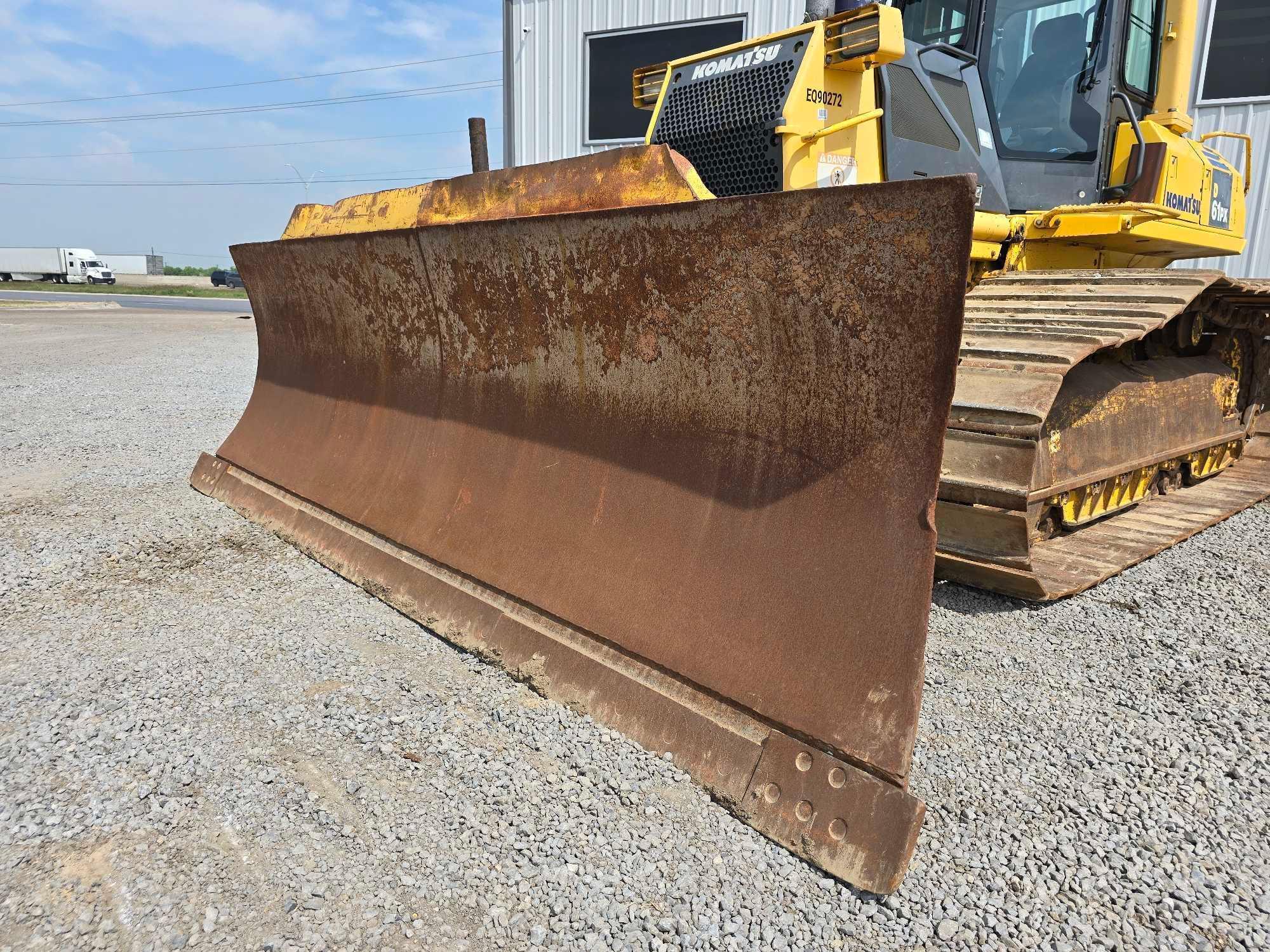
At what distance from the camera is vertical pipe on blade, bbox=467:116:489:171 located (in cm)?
561

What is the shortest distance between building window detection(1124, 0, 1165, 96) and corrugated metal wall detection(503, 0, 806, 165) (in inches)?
267

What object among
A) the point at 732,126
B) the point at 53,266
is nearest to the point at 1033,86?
the point at 732,126

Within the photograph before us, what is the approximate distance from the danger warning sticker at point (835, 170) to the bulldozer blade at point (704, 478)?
126cm

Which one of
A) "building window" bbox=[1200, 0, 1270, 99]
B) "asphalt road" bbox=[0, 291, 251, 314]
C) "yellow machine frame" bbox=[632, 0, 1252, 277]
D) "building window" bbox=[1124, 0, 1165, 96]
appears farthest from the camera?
"asphalt road" bbox=[0, 291, 251, 314]

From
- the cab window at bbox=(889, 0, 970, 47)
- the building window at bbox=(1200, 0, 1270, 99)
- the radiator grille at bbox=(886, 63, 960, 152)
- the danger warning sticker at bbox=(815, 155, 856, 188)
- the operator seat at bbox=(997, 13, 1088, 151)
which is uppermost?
the building window at bbox=(1200, 0, 1270, 99)

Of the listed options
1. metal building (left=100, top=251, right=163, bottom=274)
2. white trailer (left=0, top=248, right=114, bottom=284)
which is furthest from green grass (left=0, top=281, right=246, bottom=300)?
metal building (left=100, top=251, right=163, bottom=274)

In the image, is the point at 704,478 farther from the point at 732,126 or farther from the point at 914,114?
the point at 914,114

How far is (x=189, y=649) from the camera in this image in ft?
8.24

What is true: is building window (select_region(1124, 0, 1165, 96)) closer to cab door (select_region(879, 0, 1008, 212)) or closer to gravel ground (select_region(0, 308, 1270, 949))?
cab door (select_region(879, 0, 1008, 212))

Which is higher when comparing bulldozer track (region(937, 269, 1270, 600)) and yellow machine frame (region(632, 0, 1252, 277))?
yellow machine frame (region(632, 0, 1252, 277))

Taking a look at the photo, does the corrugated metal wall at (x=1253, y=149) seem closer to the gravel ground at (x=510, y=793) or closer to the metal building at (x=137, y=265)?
the gravel ground at (x=510, y=793)

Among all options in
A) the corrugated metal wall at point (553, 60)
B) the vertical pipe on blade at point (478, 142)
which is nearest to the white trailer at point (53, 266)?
the corrugated metal wall at point (553, 60)

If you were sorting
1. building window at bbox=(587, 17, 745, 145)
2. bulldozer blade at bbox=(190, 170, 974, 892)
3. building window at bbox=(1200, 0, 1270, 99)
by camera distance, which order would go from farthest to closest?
building window at bbox=(587, 17, 745, 145), building window at bbox=(1200, 0, 1270, 99), bulldozer blade at bbox=(190, 170, 974, 892)

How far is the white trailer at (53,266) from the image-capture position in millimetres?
45188
